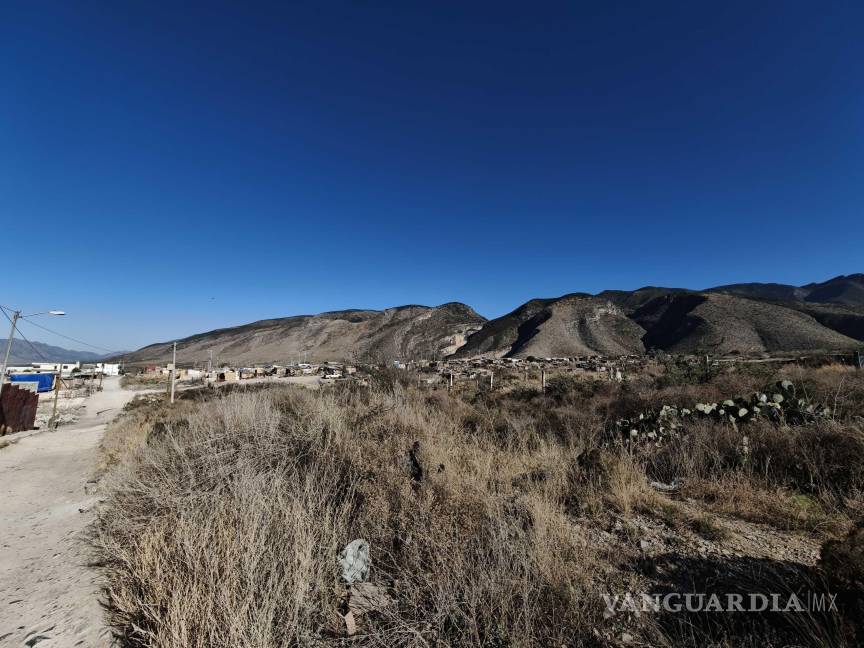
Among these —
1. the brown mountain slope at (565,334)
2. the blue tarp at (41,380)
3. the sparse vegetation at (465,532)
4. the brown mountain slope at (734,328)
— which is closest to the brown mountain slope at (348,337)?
the brown mountain slope at (565,334)

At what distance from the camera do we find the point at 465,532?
3.32 meters

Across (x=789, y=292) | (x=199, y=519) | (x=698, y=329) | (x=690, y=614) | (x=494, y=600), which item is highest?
(x=789, y=292)

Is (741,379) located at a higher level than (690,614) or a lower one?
higher

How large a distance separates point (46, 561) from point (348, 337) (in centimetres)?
10760

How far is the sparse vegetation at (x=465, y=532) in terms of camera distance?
2281mm

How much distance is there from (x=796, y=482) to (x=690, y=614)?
335 cm

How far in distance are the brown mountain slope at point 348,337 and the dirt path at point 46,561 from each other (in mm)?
70047

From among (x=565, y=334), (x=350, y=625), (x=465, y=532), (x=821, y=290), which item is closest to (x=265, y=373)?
(x=565, y=334)

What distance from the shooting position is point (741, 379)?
10.7m

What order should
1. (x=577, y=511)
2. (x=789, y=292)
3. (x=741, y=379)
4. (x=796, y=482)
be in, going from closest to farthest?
1. (x=577, y=511)
2. (x=796, y=482)
3. (x=741, y=379)
4. (x=789, y=292)

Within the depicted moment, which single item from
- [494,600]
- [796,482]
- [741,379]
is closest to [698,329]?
[741,379]

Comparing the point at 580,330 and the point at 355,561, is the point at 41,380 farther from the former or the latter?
the point at 580,330

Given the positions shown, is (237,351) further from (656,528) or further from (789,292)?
(789,292)

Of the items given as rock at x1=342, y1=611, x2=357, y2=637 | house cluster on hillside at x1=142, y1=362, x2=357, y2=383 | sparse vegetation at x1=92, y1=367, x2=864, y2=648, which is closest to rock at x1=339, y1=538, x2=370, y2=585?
sparse vegetation at x1=92, y1=367, x2=864, y2=648
